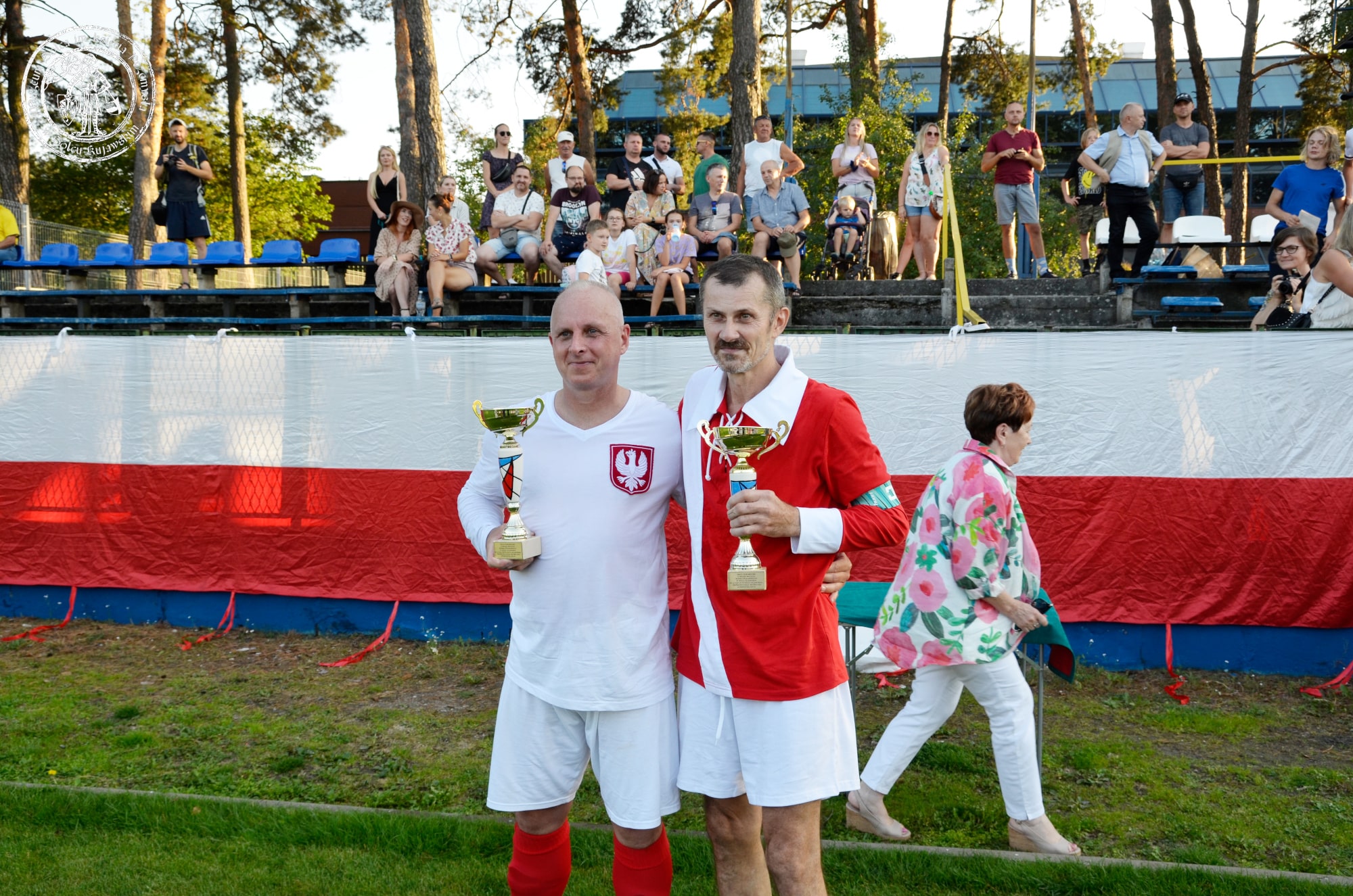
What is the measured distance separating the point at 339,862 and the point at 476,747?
1.34 m

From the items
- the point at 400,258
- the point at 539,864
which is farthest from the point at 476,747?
the point at 400,258

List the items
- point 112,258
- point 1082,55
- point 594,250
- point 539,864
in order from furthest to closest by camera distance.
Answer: point 1082,55 < point 112,258 < point 594,250 < point 539,864

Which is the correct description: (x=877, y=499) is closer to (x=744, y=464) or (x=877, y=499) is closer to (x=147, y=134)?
(x=744, y=464)

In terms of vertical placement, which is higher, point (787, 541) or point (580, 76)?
point (580, 76)

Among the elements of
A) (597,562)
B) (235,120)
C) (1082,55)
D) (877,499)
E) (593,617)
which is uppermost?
(1082,55)

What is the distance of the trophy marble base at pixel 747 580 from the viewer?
266 centimetres

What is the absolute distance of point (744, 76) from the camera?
14906 mm

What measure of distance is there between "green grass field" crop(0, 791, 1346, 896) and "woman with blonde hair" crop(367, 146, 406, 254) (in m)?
8.02

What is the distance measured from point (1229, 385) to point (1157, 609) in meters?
1.32

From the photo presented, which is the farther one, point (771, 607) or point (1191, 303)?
point (1191, 303)

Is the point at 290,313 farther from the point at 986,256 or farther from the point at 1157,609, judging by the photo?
the point at 986,256

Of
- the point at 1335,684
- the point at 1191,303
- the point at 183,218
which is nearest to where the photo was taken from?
the point at 1335,684

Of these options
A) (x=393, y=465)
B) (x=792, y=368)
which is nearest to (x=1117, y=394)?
(x=792, y=368)

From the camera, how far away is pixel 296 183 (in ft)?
132
